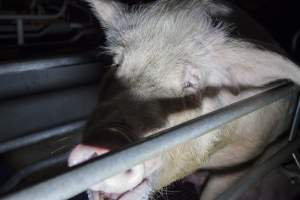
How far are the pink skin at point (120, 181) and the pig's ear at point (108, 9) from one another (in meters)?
1.11

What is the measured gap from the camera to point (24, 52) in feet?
15.8

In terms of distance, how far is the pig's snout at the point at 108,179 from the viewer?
3.41 feet

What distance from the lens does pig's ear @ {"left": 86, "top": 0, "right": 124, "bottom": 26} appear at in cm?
222

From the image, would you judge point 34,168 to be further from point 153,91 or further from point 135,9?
point 135,9

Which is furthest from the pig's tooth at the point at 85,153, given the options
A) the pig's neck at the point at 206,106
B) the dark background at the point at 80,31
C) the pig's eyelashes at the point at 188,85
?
the dark background at the point at 80,31

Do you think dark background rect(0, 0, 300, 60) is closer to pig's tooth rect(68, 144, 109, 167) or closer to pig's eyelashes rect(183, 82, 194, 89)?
pig's eyelashes rect(183, 82, 194, 89)

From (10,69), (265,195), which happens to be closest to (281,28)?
(265,195)

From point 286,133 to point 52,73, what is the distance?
2152mm

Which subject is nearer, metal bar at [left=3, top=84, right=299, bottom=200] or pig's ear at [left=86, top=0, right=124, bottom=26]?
metal bar at [left=3, top=84, right=299, bottom=200]

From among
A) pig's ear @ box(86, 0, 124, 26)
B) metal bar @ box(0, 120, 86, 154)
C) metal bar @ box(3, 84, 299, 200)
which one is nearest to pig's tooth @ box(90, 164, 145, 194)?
metal bar @ box(3, 84, 299, 200)

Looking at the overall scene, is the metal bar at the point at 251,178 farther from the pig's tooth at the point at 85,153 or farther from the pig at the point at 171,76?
the pig's tooth at the point at 85,153

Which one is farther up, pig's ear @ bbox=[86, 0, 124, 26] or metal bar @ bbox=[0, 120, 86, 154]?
pig's ear @ bbox=[86, 0, 124, 26]

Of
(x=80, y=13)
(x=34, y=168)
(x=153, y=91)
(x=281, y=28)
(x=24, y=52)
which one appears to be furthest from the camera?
(x=80, y=13)

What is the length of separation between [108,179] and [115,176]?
3cm
